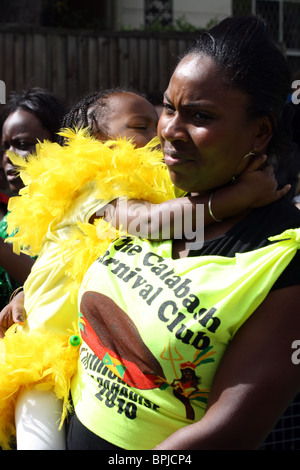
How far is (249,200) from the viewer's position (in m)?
1.58

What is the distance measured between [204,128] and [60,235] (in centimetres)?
67

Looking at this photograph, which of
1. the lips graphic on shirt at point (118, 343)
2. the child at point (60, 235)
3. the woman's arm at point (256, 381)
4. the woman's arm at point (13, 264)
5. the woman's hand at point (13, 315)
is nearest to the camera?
the woman's arm at point (256, 381)

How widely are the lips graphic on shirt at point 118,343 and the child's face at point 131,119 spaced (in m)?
0.80

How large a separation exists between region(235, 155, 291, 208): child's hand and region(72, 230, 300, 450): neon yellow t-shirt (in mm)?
156

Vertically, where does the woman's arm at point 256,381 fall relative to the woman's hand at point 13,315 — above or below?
above

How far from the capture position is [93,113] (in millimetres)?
2350

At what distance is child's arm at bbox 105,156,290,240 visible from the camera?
1.58 m

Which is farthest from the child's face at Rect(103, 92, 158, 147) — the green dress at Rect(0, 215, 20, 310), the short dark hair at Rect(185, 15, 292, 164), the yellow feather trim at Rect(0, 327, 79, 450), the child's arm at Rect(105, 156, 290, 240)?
the green dress at Rect(0, 215, 20, 310)

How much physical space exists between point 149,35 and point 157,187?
6.96m

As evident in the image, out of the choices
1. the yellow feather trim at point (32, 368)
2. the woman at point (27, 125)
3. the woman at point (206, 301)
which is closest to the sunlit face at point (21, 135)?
the woman at point (27, 125)

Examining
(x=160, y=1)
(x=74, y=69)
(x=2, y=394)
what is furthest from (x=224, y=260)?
(x=160, y=1)

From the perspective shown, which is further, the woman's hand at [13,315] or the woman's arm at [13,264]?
the woman's arm at [13,264]

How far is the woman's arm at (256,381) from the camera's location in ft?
4.59

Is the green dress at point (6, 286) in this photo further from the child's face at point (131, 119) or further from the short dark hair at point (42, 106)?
the child's face at point (131, 119)
